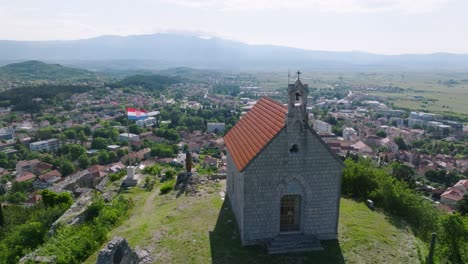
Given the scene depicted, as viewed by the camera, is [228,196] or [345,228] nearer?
[345,228]

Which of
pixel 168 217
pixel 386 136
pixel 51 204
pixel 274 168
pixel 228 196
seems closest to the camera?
pixel 274 168

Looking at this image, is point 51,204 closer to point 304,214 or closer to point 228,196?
point 228,196

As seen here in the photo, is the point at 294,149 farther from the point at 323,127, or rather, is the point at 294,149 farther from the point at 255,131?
the point at 323,127

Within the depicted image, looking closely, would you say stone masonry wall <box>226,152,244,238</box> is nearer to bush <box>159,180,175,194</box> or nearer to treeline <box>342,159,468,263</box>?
bush <box>159,180,175,194</box>

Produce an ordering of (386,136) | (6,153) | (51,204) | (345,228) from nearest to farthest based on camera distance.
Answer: (345,228) → (51,204) → (6,153) → (386,136)

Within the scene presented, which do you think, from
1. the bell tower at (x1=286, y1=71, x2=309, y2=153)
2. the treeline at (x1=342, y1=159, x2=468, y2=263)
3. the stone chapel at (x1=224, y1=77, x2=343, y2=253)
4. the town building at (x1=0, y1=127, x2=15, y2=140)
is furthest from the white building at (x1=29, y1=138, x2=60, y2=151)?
the bell tower at (x1=286, y1=71, x2=309, y2=153)

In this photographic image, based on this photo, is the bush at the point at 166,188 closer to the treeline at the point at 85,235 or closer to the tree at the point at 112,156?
the treeline at the point at 85,235

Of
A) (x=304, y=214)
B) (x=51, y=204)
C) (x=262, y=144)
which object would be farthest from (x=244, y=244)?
(x=51, y=204)

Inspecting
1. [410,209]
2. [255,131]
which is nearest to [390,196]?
[410,209]
